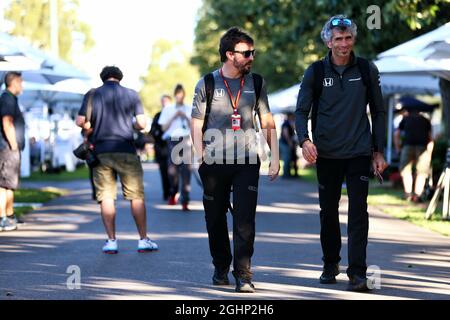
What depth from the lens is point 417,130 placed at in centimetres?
1862

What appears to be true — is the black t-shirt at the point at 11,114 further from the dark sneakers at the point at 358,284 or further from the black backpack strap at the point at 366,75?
the dark sneakers at the point at 358,284

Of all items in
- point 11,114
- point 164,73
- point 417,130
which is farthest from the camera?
point 164,73

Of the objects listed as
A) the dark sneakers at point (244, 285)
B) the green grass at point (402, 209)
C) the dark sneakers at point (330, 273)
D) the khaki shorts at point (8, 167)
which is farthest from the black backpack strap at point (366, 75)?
the khaki shorts at point (8, 167)

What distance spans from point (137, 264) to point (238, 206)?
2.05 meters

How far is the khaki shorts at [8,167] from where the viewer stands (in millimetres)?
12906

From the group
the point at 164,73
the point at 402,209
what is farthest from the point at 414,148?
the point at 164,73

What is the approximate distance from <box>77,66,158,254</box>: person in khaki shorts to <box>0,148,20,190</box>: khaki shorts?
250cm

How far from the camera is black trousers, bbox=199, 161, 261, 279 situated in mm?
8023

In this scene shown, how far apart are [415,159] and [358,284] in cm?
1114

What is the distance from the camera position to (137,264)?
9797 millimetres

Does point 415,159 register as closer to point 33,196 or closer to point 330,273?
point 33,196

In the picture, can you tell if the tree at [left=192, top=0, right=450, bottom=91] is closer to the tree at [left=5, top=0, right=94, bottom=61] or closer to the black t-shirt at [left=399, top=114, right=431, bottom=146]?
the black t-shirt at [left=399, top=114, right=431, bottom=146]
